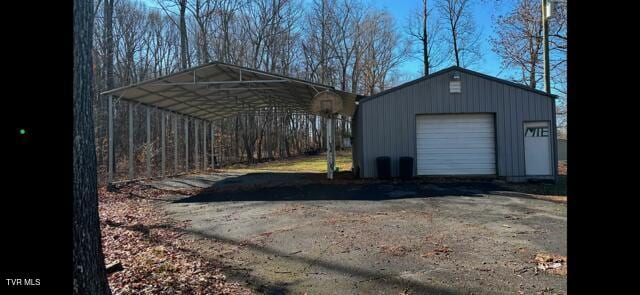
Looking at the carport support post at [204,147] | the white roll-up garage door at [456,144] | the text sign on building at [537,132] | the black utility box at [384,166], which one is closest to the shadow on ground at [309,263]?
the black utility box at [384,166]

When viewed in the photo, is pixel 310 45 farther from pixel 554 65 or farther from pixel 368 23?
pixel 554 65

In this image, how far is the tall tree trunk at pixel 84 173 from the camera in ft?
6.92

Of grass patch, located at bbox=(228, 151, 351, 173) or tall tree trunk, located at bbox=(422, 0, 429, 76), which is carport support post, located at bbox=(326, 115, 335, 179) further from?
tall tree trunk, located at bbox=(422, 0, 429, 76)

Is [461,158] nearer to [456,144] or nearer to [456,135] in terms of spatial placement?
[456,144]

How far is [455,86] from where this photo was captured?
39.3 feet

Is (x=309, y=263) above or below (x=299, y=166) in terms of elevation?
below

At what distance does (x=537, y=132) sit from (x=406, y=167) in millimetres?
4593

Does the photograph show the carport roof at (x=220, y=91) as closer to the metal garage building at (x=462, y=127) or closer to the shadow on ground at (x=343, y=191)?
the metal garage building at (x=462, y=127)

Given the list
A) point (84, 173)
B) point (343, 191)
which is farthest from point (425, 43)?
point (84, 173)

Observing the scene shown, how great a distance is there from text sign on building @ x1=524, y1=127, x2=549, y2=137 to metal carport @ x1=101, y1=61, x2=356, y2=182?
20.1 ft

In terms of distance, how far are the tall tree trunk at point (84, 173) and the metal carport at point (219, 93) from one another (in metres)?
9.42
